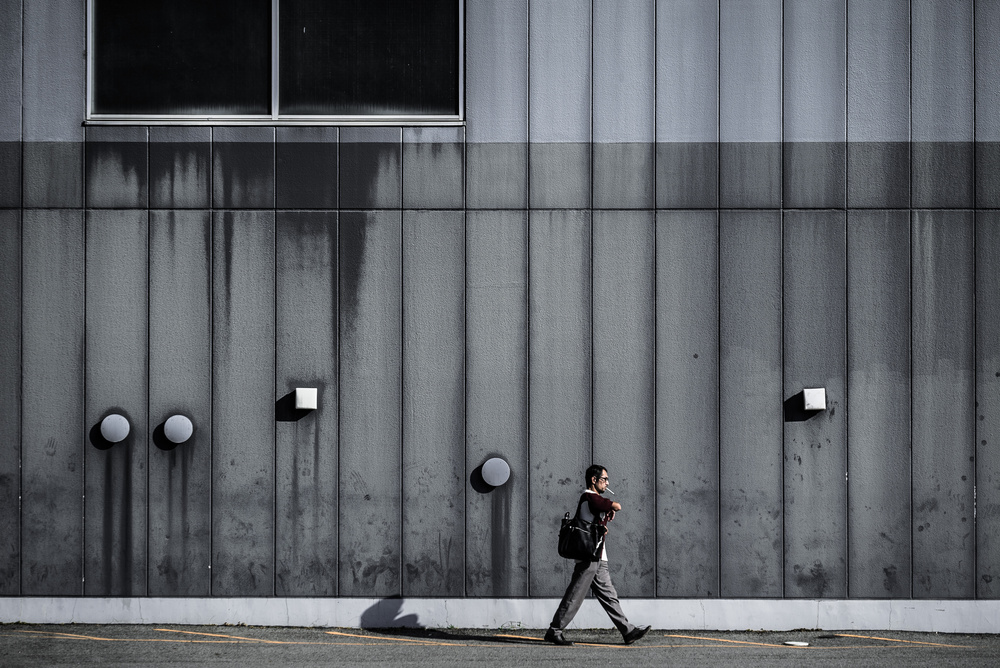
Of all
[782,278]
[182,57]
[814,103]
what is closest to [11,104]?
[182,57]

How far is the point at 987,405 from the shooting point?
9344 millimetres

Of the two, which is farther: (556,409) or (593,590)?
(556,409)

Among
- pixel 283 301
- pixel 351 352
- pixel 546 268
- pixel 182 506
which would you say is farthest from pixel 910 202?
pixel 182 506

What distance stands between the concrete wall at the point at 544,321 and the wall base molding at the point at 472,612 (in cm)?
16

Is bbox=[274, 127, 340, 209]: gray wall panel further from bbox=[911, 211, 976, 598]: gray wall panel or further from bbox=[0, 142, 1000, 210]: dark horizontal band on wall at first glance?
bbox=[911, 211, 976, 598]: gray wall panel

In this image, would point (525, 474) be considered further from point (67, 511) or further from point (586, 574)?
point (67, 511)

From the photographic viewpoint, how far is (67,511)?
369 inches

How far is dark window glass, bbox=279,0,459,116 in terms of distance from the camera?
9586mm

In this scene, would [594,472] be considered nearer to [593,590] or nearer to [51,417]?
[593,590]

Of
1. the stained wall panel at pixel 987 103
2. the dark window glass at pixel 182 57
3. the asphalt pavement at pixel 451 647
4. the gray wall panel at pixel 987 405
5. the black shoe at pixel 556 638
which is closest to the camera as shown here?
the asphalt pavement at pixel 451 647

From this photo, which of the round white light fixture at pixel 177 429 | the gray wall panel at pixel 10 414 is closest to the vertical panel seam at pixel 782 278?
the round white light fixture at pixel 177 429

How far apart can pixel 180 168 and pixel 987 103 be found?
28.9ft

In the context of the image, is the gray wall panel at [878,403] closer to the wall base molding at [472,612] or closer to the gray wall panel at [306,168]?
the wall base molding at [472,612]

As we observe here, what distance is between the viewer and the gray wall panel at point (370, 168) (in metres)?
9.42
